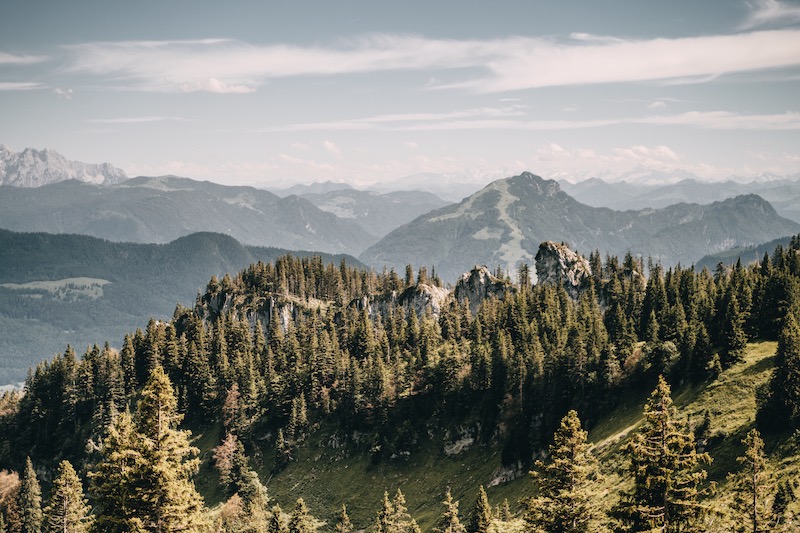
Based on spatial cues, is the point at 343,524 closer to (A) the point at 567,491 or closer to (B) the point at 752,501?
(B) the point at 752,501

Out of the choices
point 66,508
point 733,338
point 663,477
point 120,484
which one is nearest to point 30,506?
point 66,508

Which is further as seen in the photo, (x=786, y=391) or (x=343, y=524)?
(x=343, y=524)

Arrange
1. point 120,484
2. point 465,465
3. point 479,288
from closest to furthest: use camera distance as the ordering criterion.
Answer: point 120,484
point 465,465
point 479,288

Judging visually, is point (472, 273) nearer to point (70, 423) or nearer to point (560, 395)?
point (560, 395)

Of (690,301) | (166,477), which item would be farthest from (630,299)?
(166,477)

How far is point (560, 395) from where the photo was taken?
104m

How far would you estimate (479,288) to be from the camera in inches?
7525

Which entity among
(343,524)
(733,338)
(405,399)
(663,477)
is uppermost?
(663,477)

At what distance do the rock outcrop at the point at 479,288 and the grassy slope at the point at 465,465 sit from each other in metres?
77.5

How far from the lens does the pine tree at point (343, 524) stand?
78.4 m

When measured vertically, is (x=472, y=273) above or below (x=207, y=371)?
above

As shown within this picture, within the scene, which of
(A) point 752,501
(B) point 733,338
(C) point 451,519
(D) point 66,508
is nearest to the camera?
(A) point 752,501

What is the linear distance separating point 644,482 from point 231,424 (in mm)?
113683

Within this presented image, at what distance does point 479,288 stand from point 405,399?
74710 millimetres
